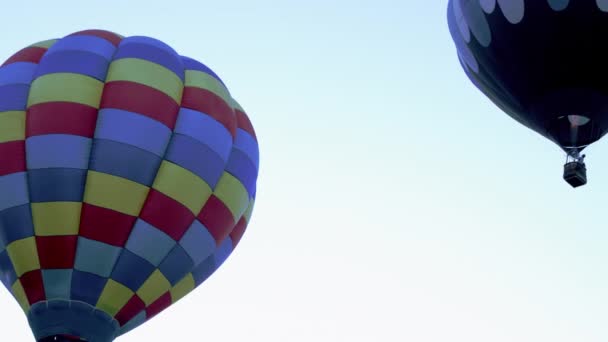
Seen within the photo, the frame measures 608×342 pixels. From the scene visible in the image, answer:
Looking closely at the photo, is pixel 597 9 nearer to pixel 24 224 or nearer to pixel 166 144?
pixel 166 144

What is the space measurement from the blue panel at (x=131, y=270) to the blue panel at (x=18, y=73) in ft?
8.14

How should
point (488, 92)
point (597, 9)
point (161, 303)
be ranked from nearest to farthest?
point (597, 9) < point (161, 303) < point (488, 92)

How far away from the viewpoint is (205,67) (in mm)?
15781

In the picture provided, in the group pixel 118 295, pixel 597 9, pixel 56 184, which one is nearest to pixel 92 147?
pixel 56 184

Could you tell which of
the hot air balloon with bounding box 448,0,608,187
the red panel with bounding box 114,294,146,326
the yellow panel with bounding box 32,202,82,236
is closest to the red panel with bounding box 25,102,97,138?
the yellow panel with bounding box 32,202,82,236

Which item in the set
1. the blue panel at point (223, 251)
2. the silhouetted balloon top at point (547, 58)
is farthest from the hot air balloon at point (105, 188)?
the silhouetted balloon top at point (547, 58)

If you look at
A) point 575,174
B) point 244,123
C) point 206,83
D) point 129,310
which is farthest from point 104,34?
point 575,174

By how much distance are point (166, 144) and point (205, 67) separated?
187cm

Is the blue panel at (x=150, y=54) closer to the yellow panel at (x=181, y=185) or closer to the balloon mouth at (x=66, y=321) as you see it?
the yellow panel at (x=181, y=185)

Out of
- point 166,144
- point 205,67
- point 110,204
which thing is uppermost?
point 205,67

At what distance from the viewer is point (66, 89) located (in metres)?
14.2

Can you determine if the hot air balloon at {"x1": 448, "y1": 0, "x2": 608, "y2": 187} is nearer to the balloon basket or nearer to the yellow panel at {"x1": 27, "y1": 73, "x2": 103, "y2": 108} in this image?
the balloon basket

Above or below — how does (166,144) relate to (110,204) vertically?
above

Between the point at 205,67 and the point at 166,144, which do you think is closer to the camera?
the point at 166,144
